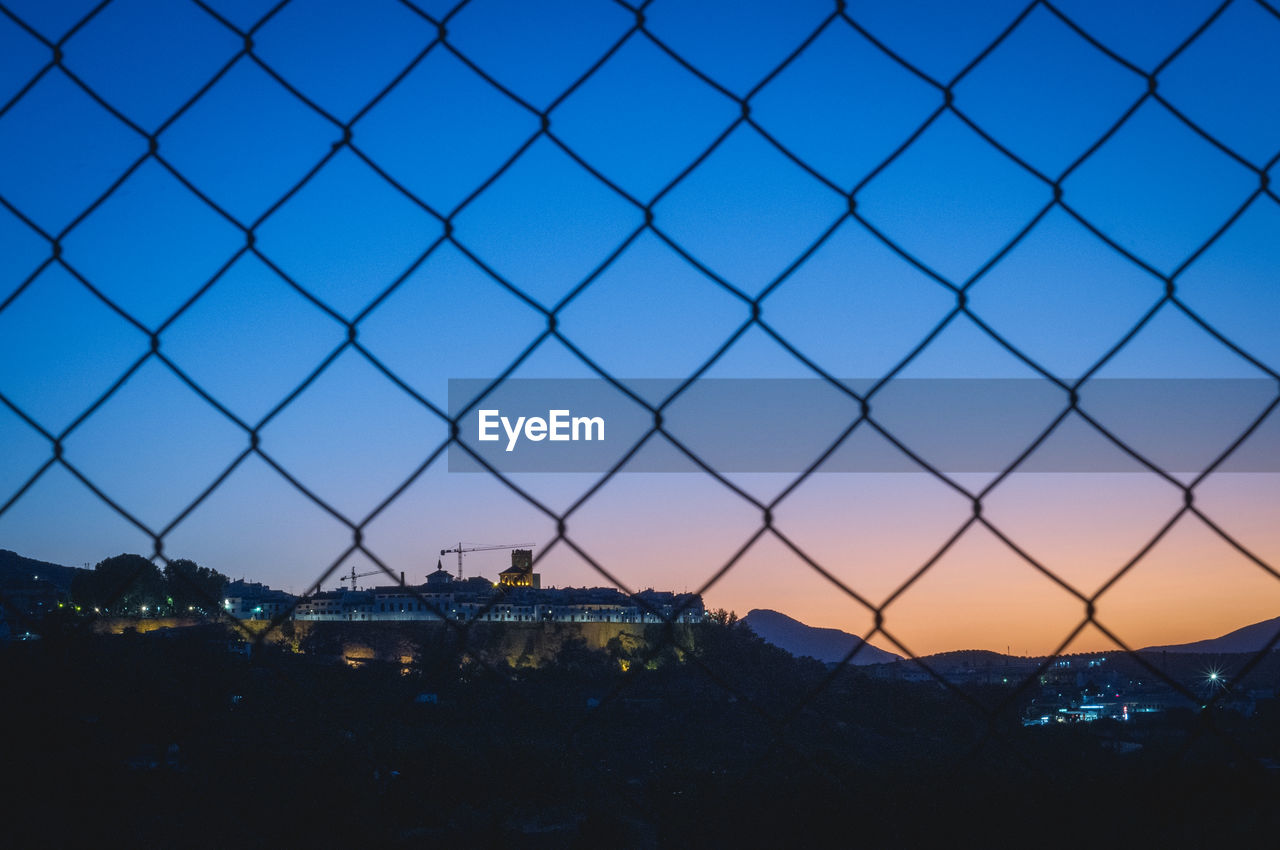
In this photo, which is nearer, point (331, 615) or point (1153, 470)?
point (1153, 470)

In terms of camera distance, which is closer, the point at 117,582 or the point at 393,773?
the point at 117,582

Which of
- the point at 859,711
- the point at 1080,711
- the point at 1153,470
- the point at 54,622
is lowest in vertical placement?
the point at 859,711

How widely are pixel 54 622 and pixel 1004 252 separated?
1.36 meters

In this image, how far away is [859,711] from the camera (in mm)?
13227

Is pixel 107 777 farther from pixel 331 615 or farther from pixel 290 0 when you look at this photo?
pixel 331 615

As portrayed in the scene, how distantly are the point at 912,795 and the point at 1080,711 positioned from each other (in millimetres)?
652

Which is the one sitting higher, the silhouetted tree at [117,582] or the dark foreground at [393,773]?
the silhouetted tree at [117,582]

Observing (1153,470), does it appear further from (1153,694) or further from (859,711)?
(859,711)

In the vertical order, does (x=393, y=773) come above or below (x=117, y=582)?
below

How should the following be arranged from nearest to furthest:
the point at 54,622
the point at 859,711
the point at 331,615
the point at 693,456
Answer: the point at 693,456 → the point at 54,622 → the point at 859,711 → the point at 331,615

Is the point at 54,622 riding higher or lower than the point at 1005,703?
higher

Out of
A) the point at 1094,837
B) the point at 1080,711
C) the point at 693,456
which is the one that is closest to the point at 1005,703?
the point at 1094,837

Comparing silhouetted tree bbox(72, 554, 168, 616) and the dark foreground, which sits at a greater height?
silhouetted tree bbox(72, 554, 168, 616)

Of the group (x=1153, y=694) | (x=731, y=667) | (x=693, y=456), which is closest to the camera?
(x=693, y=456)
